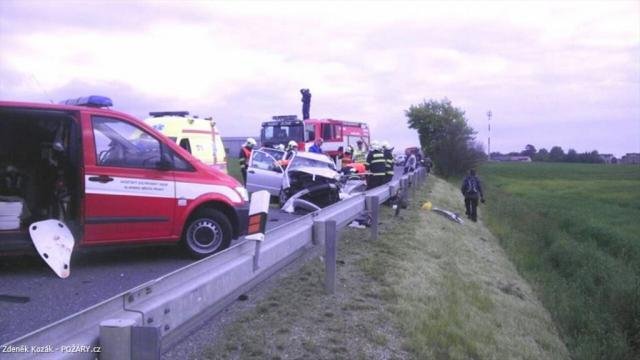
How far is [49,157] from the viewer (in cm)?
782

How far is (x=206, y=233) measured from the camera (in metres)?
8.50

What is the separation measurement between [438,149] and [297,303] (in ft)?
191

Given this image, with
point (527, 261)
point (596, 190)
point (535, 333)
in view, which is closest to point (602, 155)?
point (596, 190)

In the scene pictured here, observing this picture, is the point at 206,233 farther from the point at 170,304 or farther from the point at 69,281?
the point at 170,304

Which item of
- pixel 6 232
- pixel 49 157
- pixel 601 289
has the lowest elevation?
pixel 601 289

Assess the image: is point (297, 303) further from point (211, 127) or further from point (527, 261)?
point (527, 261)

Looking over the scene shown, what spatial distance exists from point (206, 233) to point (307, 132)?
2337 centimetres

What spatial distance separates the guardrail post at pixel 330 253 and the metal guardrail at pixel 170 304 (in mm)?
577

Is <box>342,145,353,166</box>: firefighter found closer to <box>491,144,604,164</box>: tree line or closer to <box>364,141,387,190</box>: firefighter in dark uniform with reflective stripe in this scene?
<box>364,141,387,190</box>: firefighter in dark uniform with reflective stripe

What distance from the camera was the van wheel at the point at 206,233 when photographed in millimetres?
8398

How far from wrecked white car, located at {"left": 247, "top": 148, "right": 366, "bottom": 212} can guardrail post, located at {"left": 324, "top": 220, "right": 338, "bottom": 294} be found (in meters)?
6.34

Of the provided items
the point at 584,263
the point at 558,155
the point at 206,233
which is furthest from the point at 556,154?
the point at 206,233

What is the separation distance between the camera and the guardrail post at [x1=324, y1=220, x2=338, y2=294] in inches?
254

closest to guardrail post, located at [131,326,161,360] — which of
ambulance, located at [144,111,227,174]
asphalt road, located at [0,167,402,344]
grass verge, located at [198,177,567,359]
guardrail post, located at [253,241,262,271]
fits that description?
guardrail post, located at [253,241,262,271]
